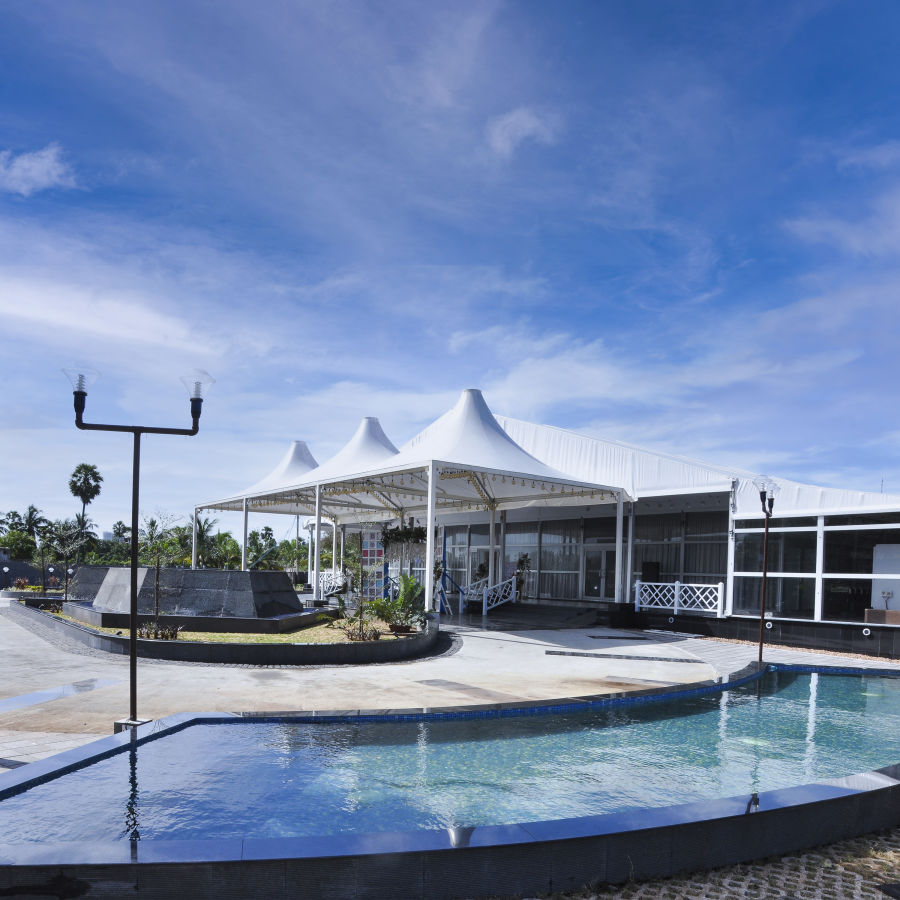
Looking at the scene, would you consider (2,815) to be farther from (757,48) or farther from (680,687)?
(757,48)

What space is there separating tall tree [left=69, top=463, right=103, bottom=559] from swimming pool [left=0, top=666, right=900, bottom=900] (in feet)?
194

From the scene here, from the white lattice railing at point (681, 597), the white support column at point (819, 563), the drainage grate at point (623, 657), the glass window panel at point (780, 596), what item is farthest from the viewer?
the white lattice railing at point (681, 597)

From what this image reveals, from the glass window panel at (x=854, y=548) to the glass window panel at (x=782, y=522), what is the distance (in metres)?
0.44

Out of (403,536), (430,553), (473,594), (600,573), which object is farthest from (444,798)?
(600,573)

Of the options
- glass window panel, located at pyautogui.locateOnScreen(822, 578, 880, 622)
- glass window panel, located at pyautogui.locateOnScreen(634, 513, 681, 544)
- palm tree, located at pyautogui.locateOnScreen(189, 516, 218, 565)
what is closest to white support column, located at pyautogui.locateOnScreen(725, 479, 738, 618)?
glass window panel, located at pyautogui.locateOnScreen(822, 578, 880, 622)

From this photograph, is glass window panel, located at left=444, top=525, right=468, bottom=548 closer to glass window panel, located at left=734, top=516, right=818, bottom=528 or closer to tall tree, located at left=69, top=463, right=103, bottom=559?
glass window panel, located at left=734, top=516, right=818, bottom=528

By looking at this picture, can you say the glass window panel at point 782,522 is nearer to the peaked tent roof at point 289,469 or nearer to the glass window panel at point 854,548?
the glass window panel at point 854,548

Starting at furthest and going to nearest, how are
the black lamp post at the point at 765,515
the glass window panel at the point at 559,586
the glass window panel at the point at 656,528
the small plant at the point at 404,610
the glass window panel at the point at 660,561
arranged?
the glass window panel at the point at 559,586 < the glass window panel at the point at 656,528 < the glass window panel at the point at 660,561 < the small plant at the point at 404,610 < the black lamp post at the point at 765,515

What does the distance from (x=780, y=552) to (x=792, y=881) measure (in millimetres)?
13213

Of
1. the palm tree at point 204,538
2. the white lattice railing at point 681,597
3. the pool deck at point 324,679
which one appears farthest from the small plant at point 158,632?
the palm tree at point 204,538

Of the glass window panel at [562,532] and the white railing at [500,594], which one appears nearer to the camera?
the white railing at [500,594]

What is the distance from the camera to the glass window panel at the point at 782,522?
15164 millimetres

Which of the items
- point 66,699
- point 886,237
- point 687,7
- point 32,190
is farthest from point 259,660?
point 886,237

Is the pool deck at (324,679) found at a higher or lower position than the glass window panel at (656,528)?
lower
